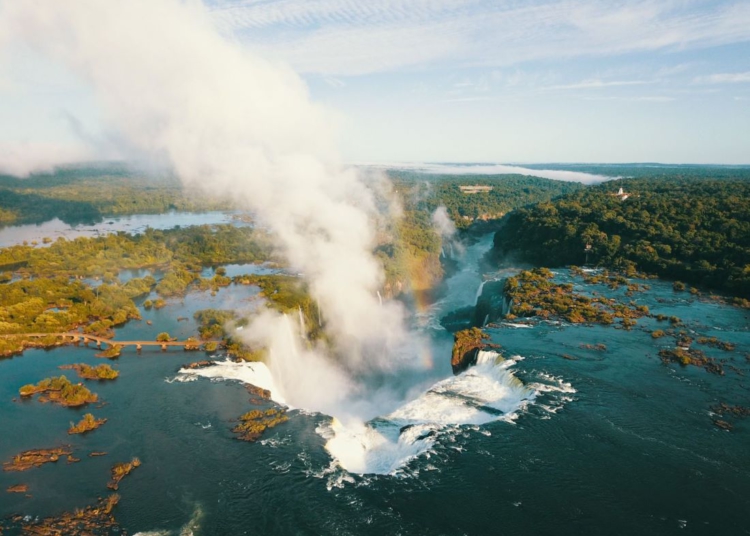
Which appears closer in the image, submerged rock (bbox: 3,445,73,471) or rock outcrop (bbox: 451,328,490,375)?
submerged rock (bbox: 3,445,73,471)

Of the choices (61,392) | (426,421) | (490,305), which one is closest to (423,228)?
(490,305)

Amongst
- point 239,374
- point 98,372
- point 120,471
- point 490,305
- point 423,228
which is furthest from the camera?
point 423,228

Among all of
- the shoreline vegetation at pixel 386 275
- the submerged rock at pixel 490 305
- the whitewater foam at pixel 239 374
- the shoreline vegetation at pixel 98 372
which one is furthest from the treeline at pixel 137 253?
the submerged rock at pixel 490 305

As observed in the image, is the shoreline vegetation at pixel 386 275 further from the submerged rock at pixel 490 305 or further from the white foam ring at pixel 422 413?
the white foam ring at pixel 422 413

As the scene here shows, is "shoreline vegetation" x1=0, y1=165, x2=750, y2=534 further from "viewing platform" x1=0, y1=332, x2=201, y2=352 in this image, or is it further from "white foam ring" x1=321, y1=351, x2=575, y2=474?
"white foam ring" x1=321, y1=351, x2=575, y2=474

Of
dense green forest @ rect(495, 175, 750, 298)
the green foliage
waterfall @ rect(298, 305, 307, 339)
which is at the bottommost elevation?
waterfall @ rect(298, 305, 307, 339)

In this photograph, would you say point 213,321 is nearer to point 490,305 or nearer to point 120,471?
point 120,471

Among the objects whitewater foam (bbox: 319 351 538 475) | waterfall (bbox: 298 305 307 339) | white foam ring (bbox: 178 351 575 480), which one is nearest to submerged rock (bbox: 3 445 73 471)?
white foam ring (bbox: 178 351 575 480)
